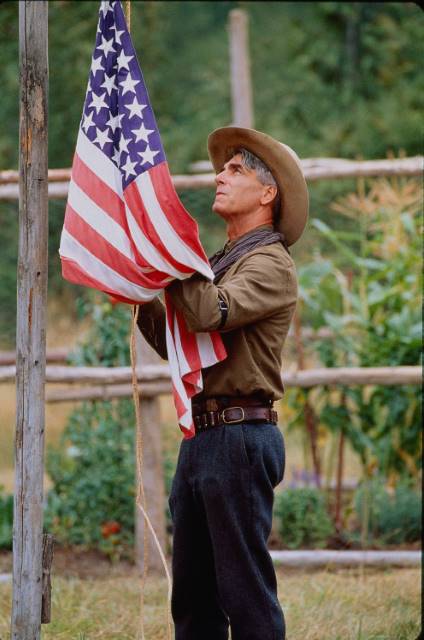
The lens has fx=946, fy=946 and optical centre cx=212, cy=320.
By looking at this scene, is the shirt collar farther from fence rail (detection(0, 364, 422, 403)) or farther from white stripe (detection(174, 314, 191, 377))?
fence rail (detection(0, 364, 422, 403))

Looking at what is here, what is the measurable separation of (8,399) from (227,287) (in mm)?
8241

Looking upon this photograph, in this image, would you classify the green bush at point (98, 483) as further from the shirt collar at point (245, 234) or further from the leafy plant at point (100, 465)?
the shirt collar at point (245, 234)

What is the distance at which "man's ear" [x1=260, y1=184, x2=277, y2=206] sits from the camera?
3225 mm

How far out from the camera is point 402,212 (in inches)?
237

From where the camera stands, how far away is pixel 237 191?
126 inches

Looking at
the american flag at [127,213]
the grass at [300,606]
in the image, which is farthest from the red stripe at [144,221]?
the grass at [300,606]

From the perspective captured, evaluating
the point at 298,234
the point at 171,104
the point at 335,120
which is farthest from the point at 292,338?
the point at 171,104

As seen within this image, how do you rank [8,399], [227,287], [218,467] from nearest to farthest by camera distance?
[227,287], [218,467], [8,399]

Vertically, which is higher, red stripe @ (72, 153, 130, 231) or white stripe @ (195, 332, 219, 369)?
red stripe @ (72, 153, 130, 231)

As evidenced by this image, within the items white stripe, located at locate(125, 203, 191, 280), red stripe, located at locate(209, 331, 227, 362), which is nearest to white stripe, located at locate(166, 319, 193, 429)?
red stripe, located at locate(209, 331, 227, 362)

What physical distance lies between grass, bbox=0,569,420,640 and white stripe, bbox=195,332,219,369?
145cm

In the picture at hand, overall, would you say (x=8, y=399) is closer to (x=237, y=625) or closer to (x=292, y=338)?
(x=292, y=338)

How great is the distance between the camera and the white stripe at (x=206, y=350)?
116 inches

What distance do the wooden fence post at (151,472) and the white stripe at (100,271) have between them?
7.93ft
